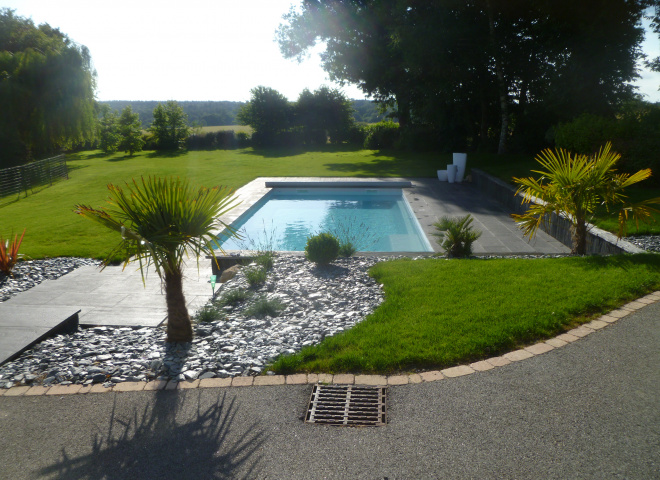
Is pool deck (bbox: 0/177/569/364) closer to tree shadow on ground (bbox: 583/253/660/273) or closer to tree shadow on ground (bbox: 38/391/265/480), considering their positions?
tree shadow on ground (bbox: 583/253/660/273)

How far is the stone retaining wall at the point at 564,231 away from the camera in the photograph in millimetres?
7023

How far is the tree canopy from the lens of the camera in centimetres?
1673

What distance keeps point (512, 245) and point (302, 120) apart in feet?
87.4

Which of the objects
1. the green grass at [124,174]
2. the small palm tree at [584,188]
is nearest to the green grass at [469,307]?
the small palm tree at [584,188]

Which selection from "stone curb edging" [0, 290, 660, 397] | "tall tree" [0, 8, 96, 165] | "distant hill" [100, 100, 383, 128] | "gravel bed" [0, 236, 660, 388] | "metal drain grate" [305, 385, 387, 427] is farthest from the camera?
"distant hill" [100, 100, 383, 128]

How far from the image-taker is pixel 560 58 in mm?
17578

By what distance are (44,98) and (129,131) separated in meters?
9.49

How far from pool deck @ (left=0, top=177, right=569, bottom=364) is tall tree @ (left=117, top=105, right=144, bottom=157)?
23.1 meters

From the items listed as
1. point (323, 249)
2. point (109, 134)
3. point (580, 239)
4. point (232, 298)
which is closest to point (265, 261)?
point (323, 249)

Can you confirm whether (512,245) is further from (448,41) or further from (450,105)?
(450,105)

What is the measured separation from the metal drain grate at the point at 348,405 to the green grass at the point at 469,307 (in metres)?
0.28

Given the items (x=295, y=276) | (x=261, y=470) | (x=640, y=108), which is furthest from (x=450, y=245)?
(x=640, y=108)

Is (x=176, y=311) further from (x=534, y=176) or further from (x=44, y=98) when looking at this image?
(x=44, y=98)

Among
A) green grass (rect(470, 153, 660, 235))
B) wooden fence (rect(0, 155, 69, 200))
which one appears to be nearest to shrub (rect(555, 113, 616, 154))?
green grass (rect(470, 153, 660, 235))
